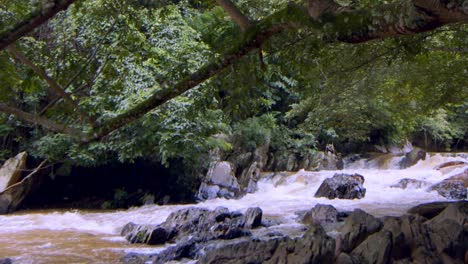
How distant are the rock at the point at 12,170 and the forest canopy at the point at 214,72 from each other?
51 cm

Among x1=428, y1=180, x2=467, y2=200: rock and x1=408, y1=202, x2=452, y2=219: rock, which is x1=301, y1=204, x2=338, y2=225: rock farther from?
x1=428, y1=180, x2=467, y2=200: rock

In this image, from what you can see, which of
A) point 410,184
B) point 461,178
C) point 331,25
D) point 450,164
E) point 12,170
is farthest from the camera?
point 450,164

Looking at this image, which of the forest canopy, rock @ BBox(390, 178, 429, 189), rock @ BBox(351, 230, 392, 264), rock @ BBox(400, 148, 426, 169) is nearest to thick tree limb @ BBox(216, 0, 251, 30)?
the forest canopy

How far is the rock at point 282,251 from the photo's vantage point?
223 inches

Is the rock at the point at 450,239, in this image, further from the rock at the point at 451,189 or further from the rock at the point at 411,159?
the rock at the point at 411,159

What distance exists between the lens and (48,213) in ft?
41.2

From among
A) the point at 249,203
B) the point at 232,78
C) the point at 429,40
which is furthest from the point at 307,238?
the point at 249,203

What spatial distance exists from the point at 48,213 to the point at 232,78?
931cm

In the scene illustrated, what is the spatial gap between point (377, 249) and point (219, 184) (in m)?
8.86

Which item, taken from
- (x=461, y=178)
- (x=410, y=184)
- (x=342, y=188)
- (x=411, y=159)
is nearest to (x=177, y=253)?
(x=342, y=188)

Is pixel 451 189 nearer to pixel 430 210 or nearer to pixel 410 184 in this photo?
pixel 410 184

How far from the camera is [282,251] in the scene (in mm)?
5867

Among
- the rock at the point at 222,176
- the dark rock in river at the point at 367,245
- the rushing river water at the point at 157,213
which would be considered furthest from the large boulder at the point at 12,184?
the dark rock in river at the point at 367,245

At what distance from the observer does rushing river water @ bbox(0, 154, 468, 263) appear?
832 centimetres
